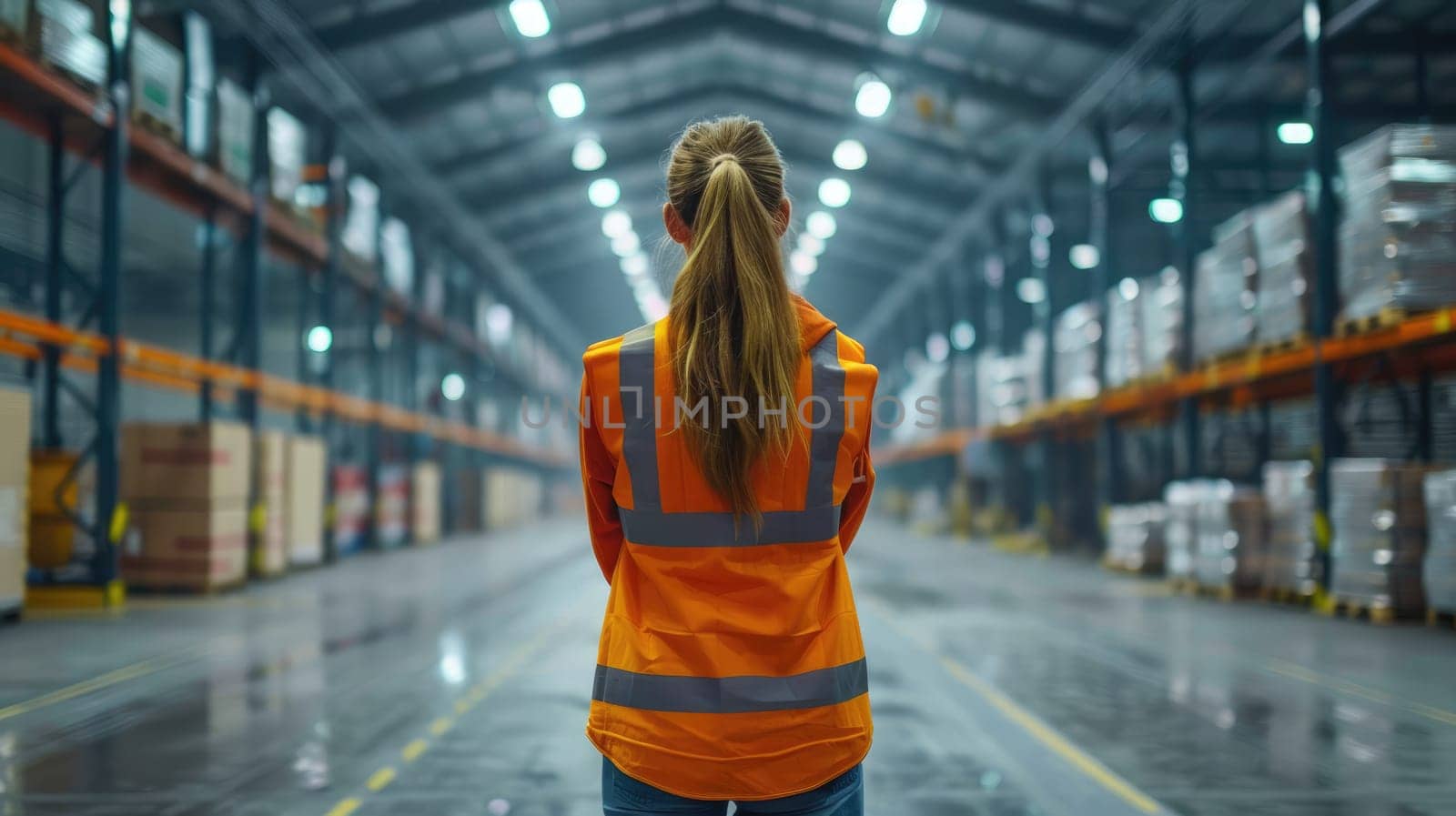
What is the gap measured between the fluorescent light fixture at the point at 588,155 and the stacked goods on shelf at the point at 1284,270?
49.7 feet

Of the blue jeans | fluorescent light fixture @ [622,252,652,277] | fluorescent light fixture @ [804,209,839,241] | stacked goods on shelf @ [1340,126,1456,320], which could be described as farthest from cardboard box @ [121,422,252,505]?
fluorescent light fixture @ [622,252,652,277]

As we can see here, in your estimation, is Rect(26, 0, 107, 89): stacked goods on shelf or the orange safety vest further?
Rect(26, 0, 107, 89): stacked goods on shelf

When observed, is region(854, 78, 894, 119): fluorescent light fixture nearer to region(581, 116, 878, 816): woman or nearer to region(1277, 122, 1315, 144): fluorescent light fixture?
region(1277, 122, 1315, 144): fluorescent light fixture

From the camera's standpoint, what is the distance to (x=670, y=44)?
→ 19.5 metres

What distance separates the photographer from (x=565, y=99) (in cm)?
2002

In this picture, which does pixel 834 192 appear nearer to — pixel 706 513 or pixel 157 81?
pixel 157 81

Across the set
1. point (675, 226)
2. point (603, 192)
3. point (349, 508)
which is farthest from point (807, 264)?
point (675, 226)

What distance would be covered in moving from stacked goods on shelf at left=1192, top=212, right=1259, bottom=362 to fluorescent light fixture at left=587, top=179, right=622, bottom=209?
1549cm

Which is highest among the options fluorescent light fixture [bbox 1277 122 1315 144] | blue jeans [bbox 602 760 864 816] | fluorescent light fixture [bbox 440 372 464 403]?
fluorescent light fixture [bbox 1277 122 1315 144]

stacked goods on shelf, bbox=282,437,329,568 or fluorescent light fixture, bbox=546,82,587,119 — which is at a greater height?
fluorescent light fixture, bbox=546,82,587,119

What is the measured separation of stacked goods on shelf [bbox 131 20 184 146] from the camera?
12055 millimetres

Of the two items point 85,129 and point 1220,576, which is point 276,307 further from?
point 1220,576

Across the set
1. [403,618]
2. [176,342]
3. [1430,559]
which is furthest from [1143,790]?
[176,342]

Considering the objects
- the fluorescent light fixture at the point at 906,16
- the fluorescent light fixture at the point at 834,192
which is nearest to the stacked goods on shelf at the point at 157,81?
the fluorescent light fixture at the point at 906,16
